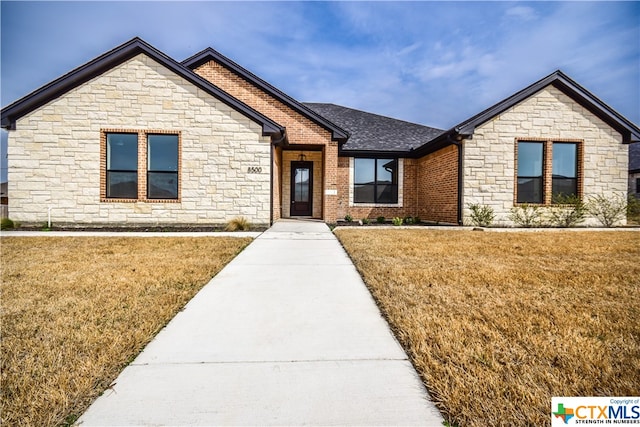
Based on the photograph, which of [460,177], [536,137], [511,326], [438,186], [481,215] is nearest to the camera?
[511,326]

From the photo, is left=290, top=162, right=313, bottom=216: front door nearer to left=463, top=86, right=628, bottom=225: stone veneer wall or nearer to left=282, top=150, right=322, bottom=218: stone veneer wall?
left=282, top=150, right=322, bottom=218: stone veneer wall

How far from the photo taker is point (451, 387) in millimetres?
1818

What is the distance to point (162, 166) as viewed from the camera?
10.6 m

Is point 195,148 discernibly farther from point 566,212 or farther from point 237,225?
point 566,212

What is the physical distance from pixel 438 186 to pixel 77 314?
12905 mm

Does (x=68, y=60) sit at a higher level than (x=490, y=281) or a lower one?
higher

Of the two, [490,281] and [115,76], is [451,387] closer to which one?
[490,281]

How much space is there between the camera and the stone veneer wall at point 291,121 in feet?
42.5

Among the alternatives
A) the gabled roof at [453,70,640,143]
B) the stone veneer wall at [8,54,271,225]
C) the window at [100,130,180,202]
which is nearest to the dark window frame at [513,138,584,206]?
the gabled roof at [453,70,640,143]

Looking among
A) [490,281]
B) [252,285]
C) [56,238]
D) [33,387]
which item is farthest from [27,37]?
[490,281]

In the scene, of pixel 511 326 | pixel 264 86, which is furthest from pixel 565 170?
pixel 511 326

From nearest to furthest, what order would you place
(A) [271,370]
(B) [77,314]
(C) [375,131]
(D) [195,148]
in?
(A) [271,370] < (B) [77,314] < (D) [195,148] < (C) [375,131]

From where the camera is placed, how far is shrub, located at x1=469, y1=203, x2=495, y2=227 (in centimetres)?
1149

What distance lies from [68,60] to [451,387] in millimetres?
18837
